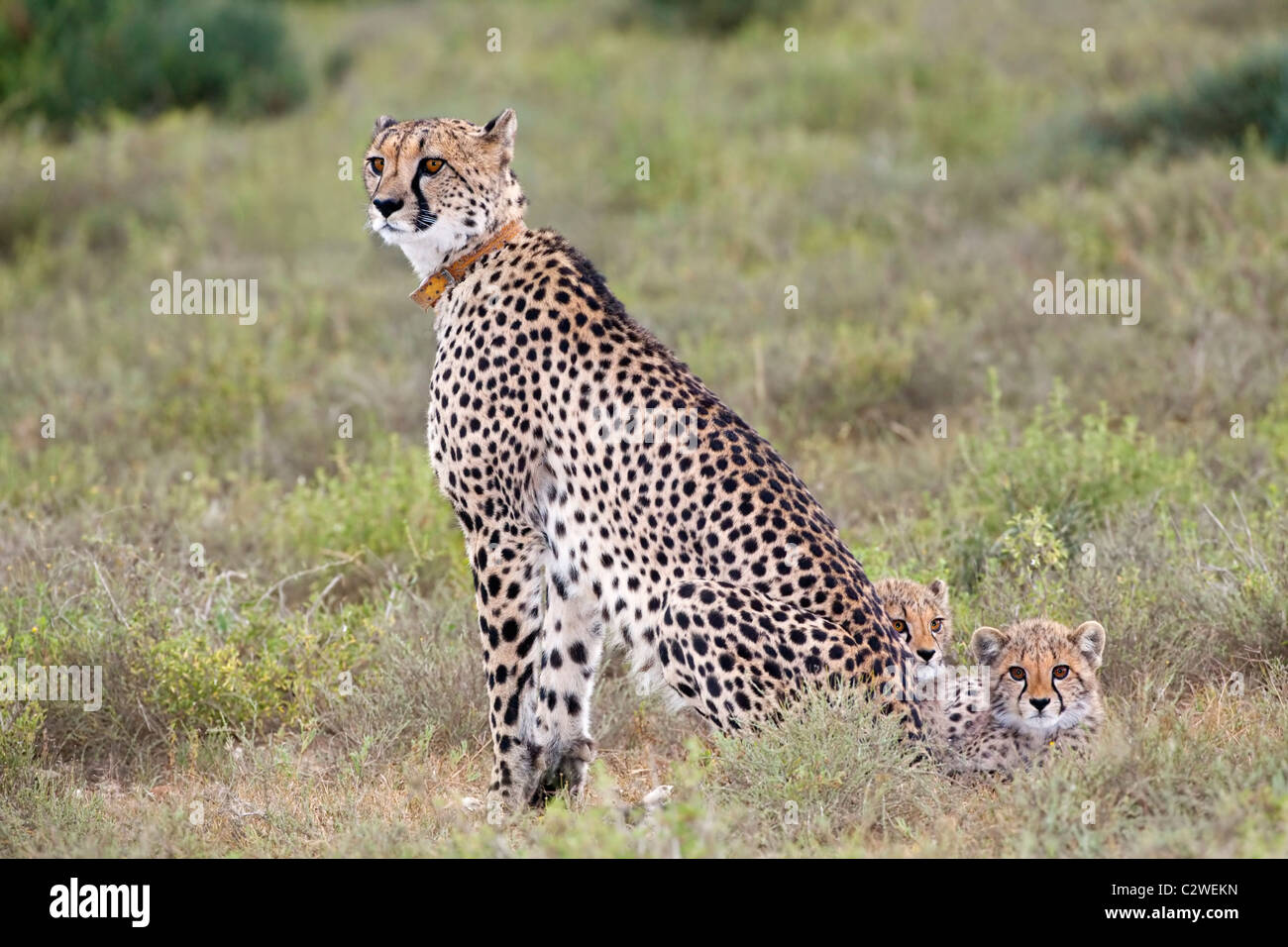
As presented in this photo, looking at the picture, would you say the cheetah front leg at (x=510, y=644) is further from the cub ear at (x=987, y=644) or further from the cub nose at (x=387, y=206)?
the cub ear at (x=987, y=644)

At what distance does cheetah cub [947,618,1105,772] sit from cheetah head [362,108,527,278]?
1.95 metres

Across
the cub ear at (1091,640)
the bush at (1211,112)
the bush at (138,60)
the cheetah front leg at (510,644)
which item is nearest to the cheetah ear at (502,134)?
the cheetah front leg at (510,644)

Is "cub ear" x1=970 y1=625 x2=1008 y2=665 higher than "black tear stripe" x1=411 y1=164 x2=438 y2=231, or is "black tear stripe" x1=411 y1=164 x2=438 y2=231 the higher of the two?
"black tear stripe" x1=411 y1=164 x2=438 y2=231

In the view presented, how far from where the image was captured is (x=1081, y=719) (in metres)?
4.51

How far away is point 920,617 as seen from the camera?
4.89 m

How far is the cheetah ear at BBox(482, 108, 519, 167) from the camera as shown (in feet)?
15.8

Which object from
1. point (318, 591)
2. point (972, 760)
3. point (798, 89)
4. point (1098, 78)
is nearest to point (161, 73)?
point (798, 89)

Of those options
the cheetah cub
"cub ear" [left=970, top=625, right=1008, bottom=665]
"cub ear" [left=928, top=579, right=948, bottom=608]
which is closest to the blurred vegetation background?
the cheetah cub

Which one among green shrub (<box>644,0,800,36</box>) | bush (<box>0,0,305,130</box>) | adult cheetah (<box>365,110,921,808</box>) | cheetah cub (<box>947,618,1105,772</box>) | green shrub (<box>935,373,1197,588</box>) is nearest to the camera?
adult cheetah (<box>365,110,921,808</box>)

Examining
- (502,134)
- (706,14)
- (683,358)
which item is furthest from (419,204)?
(706,14)

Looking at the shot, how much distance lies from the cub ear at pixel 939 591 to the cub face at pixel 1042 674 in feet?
1.32

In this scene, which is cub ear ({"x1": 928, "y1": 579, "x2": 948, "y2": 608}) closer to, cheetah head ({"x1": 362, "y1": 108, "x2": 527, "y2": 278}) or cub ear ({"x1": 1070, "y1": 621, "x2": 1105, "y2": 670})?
cub ear ({"x1": 1070, "y1": 621, "x2": 1105, "y2": 670})

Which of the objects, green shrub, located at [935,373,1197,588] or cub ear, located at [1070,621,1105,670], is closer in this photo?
cub ear, located at [1070,621,1105,670]

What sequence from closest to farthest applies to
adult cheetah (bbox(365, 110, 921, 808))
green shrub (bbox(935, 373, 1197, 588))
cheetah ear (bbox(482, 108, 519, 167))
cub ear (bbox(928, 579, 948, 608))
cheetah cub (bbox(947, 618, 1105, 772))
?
adult cheetah (bbox(365, 110, 921, 808)) < cheetah cub (bbox(947, 618, 1105, 772)) < cheetah ear (bbox(482, 108, 519, 167)) < cub ear (bbox(928, 579, 948, 608)) < green shrub (bbox(935, 373, 1197, 588))
